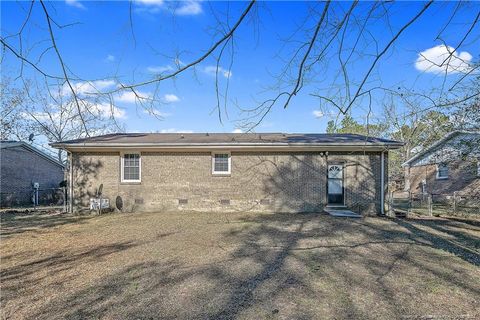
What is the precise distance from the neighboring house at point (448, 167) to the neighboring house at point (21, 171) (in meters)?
21.4

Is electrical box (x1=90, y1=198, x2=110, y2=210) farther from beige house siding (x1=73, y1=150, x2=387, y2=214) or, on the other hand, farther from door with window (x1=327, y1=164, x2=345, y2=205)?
door with window (x1=327, y1=164, x2=345, y2=205)

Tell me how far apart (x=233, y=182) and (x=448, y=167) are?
980cm

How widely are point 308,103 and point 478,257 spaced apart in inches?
235

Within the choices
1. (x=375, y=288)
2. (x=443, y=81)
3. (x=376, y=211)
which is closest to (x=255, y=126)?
(x=443, y=81)

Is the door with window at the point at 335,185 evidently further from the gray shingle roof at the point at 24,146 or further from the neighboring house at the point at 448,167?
the gray shingle roof at the point at 24,146

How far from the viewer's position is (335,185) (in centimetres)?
1295

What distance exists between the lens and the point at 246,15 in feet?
7.07

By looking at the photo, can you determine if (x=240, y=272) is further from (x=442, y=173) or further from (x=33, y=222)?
(x=442, y=173)

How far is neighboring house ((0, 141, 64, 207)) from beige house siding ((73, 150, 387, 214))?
25.3 feet

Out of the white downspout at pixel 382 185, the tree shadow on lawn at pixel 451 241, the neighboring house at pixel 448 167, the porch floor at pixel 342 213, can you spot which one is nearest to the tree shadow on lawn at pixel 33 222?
the porch floor at pixel 342 213

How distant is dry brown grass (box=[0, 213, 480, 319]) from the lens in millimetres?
3830

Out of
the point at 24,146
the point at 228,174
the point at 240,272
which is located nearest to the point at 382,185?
the point at 228,174

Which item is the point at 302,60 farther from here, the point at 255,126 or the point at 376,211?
the point at 376,211

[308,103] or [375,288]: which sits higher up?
[308,103]
